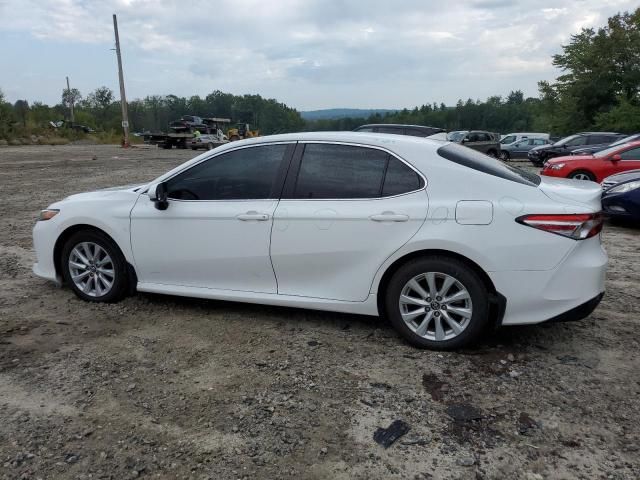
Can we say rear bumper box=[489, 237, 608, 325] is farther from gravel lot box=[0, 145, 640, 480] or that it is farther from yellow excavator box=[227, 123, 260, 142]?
yellow excavator box=[227, 123, 260, 142]

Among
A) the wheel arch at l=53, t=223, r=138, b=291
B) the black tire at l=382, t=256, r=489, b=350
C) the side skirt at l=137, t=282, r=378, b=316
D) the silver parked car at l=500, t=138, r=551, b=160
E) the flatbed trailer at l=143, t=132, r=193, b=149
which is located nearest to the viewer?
the black tire at l=382, t=256, r=489, b=350

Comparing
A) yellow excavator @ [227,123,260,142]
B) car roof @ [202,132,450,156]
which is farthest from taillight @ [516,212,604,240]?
yellow excavator @ [227,123,260,142]

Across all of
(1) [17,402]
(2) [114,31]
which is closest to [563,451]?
(1) [17,402]

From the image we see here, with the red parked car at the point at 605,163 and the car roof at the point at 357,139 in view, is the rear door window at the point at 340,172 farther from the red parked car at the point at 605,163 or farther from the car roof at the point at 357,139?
the red parked car at the point at 605,163

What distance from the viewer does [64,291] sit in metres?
5.25

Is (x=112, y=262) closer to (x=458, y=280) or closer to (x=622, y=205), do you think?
(x=458, y=280)

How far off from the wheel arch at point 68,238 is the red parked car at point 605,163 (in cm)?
1125

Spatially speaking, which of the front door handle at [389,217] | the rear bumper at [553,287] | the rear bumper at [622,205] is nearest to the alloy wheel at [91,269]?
the front door handle at [389,217]

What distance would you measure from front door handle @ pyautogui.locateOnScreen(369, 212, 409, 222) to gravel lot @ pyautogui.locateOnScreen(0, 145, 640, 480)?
95cm

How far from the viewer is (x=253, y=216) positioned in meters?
4.20

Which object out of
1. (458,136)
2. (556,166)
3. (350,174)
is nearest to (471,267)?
(350,174)

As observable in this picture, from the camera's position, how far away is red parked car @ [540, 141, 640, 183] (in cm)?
1253

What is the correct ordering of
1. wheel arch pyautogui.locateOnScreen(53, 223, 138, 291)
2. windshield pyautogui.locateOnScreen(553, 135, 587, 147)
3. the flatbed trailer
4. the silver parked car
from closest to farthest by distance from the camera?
wheel arch pyautogui.locateOnScreen(53, 223, 138, 291) < windshield pyautogui.locateOnScreen(553, 135, 587, 147) < the silver parked car < the flatbed trailer

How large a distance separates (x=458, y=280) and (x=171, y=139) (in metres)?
37.8
